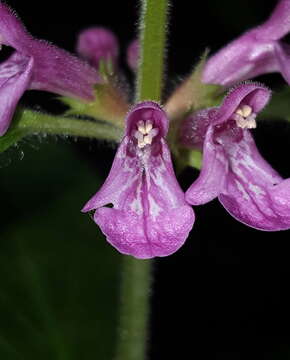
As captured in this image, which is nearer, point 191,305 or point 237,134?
point 237,134

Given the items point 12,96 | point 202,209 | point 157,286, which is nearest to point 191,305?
point 157,286

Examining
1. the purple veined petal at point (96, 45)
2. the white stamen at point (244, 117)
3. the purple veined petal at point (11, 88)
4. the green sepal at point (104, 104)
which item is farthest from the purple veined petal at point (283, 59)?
the purple veined petal at point (96, 45)

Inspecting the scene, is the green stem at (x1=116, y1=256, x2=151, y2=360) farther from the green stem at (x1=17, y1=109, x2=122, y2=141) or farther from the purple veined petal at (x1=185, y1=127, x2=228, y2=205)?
the purple veined petal at (x1=185, y1=127, x2=228, y2=205)

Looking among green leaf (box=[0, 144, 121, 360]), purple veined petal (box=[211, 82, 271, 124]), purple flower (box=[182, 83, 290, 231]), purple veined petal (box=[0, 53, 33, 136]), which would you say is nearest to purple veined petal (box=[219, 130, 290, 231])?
purple flower (box=[182, 83, 290, 231])

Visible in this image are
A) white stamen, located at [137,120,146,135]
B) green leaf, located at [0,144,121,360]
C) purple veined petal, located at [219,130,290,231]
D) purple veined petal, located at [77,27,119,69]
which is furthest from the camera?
purple veined petal, located at [77,27,119,69]

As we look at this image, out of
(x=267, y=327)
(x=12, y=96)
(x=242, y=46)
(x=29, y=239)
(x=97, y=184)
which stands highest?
(x=242, y=46)

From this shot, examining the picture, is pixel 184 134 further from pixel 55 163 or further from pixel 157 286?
pixel 157 286

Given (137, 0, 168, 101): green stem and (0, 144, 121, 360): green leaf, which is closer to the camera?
(137, 0, 168, 101): green stem

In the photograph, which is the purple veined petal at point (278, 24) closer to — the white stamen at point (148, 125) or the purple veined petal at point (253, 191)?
the purple veined petal at point (253, 191)
